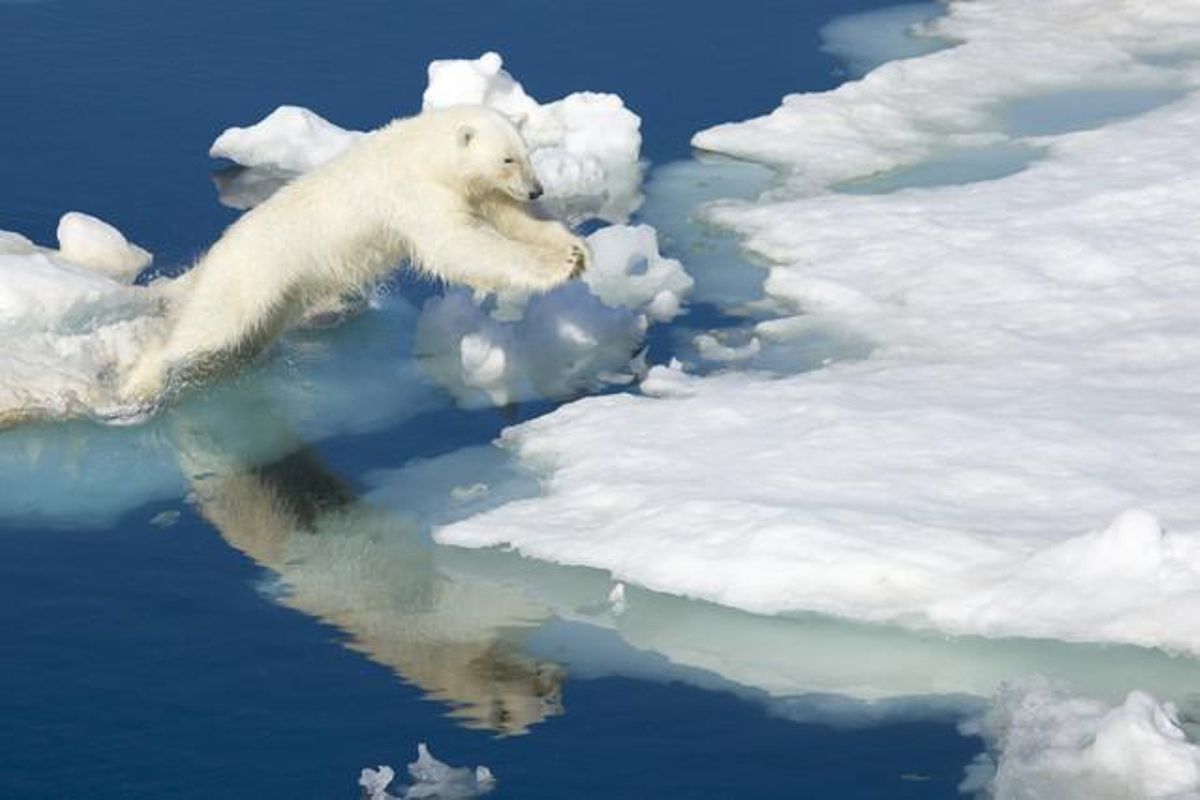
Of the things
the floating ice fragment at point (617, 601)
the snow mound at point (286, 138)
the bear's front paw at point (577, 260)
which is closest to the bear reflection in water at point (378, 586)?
the floating ice fragment at point (617, 601)

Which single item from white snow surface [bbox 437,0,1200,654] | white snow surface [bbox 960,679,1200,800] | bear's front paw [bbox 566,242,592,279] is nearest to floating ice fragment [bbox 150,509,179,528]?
white snow surface [bbox 437,0,1200,654]

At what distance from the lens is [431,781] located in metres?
5.46

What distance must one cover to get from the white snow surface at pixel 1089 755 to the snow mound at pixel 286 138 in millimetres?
5295

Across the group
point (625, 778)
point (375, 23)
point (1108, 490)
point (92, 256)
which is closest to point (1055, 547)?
point (1108, 490)

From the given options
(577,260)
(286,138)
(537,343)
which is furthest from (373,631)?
(286,138)

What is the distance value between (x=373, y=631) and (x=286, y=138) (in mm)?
4194

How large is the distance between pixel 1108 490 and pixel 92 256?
4.05 metres

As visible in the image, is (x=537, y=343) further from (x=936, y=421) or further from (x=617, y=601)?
(x=617, y=601)

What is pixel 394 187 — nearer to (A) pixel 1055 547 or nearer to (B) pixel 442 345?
(B) pixel 442 345

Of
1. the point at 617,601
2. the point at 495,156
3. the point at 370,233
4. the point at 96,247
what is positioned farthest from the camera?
the point at 96,247

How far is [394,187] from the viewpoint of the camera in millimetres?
7828

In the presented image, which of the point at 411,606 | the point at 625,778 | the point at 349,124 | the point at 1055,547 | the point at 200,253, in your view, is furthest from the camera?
the point at 349,124

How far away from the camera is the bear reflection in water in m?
5.99

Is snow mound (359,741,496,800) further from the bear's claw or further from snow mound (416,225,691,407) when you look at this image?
snow mound (416,225,691,407)
